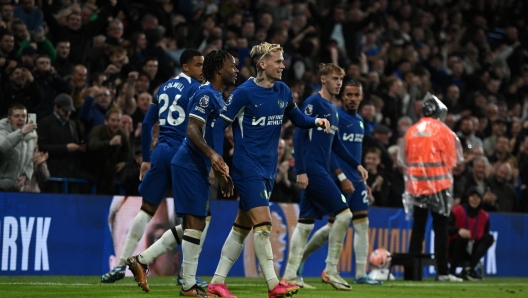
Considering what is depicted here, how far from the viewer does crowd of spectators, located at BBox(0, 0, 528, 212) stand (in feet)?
45.4

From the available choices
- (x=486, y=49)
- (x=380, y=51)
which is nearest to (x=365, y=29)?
(x=380, y=51)

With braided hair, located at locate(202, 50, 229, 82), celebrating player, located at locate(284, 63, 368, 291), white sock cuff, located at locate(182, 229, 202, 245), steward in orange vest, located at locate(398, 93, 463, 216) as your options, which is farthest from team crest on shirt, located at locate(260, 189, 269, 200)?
steward in orange vest, located at locate(398, 93, 463, 216)

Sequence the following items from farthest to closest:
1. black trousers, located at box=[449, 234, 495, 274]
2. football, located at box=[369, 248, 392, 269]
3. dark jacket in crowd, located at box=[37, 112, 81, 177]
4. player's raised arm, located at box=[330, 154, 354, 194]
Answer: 1. black trousers, located at box=[449, 234, 495, 274]
2. football, located at box=[369, 248, 392, 269]
3. dark jacket in crowd, located at box=[37, 112, 81, 177]
4. player's raised arm, located at box=[330, 154, 354, 194]

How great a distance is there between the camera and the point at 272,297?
8375 millimetres

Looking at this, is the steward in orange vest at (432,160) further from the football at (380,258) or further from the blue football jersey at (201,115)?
the blue football jersey at (201,115)

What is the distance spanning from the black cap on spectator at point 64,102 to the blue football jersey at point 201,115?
4810mm

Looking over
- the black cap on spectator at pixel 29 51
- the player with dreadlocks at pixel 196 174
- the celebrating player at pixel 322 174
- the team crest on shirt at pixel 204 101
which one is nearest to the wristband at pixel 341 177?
the celebrating player at pixel 322 174

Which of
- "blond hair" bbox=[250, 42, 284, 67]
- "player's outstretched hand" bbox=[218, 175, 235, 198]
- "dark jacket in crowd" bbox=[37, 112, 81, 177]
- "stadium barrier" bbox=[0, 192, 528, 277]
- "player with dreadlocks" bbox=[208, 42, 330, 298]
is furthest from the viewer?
"dark jacket in crowd" bbox=[37, 112, 81, 177]

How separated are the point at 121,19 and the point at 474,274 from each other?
26.3ft

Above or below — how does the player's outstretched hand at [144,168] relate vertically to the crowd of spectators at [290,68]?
below

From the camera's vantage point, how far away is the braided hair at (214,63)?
9086 mm

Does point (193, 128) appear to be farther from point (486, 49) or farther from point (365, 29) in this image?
point (486, 49)

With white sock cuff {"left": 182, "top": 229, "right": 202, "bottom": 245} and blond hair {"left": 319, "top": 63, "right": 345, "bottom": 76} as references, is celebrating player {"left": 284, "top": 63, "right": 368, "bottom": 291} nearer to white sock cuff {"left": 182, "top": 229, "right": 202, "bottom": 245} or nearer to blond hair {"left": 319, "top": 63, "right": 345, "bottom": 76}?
blond hair {"left": 319, "top": 63, "right": 345, "bottom": 76}

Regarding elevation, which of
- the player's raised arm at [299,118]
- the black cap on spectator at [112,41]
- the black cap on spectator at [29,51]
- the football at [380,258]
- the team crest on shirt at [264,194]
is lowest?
the football at [380,258]
